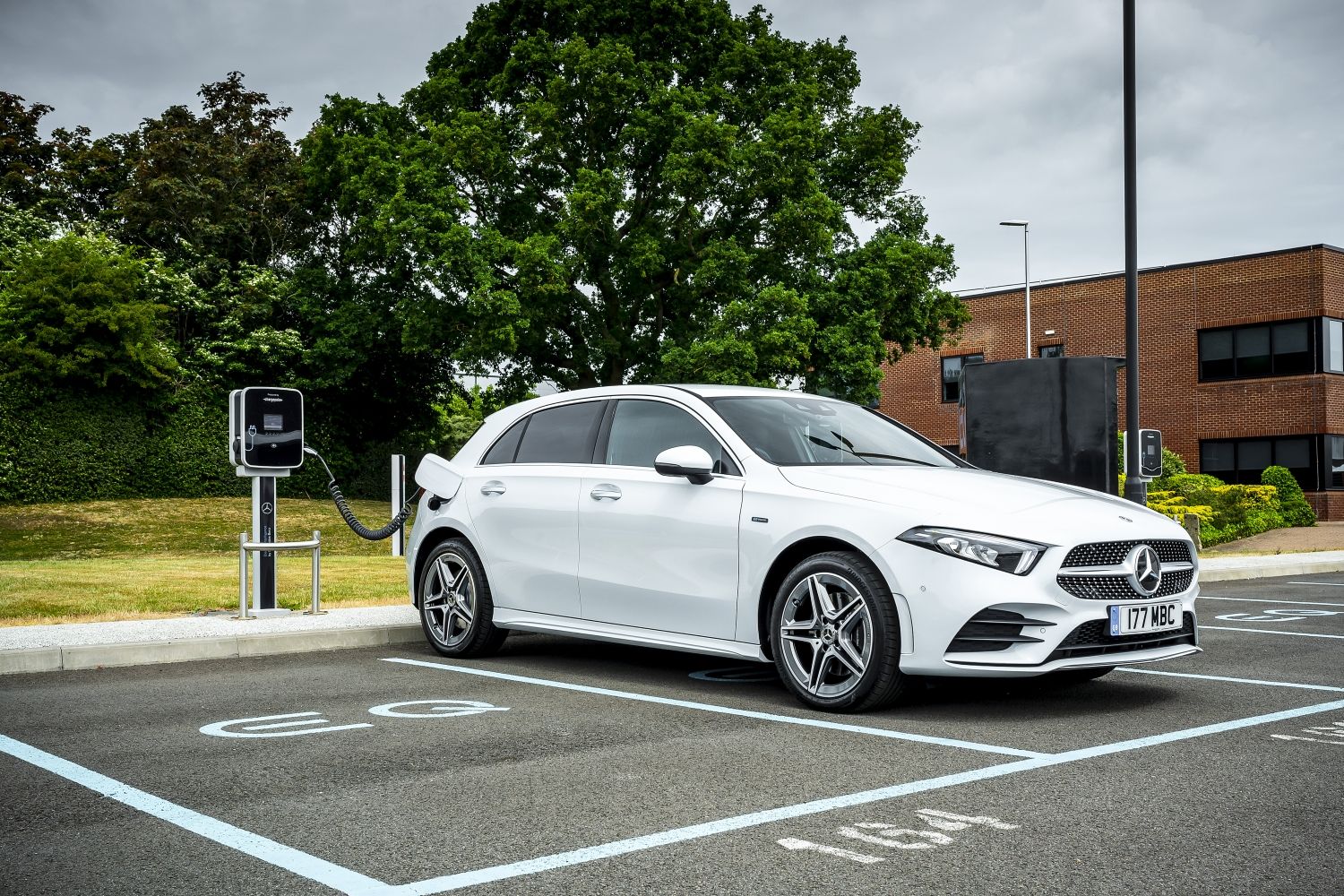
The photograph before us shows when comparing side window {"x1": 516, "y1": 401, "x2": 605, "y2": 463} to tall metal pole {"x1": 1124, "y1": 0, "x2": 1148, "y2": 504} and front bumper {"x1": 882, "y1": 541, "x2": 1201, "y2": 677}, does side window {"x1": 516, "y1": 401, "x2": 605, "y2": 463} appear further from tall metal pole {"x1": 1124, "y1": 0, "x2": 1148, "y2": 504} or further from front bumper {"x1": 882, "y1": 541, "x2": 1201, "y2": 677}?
tall metal pole {"x1": 1124, "y1": 0, "x2": 1148, "y2": 504}

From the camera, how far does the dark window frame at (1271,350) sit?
35.6 meters

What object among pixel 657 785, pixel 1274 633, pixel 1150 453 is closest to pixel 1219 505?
pixel 1150 453

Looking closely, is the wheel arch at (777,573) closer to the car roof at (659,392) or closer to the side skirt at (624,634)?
the side skirt at (624,634)

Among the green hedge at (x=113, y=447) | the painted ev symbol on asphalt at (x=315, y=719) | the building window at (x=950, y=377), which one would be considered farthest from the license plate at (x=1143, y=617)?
the building window at (x=950, y=377)

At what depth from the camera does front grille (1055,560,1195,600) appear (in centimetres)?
614

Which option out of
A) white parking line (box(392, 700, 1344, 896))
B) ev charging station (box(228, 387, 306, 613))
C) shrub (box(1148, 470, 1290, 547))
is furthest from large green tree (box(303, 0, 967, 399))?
white parking line (box(392, 700, 1344, 896))

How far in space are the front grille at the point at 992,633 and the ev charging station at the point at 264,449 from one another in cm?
627

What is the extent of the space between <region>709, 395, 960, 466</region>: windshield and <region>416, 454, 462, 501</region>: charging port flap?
2186mm

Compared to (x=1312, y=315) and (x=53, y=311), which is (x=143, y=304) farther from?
(x=1312, y=315)

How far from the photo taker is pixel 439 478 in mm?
9078

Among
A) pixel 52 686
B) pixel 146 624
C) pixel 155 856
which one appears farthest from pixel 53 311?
pixel 155 856

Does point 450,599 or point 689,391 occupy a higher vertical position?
point 689,391

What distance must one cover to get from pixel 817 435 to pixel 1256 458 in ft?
110

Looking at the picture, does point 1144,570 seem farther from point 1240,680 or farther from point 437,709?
point 437,709
